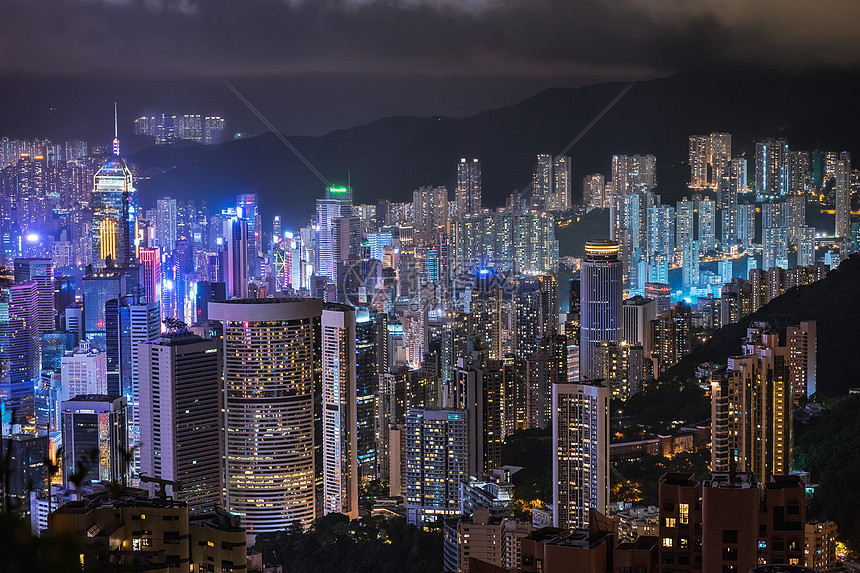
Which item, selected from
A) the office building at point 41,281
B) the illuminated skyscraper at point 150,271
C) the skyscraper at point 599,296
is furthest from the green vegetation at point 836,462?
the office building at point 41,281

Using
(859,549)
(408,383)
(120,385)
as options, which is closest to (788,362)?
(859,549)

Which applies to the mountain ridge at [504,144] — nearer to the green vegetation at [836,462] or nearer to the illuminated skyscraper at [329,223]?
the illuminated skyscraper at [329,223]

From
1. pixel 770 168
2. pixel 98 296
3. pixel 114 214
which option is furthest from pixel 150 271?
pixel 770 168

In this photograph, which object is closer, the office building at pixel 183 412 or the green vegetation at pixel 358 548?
the green vegetation at pixel 358 548

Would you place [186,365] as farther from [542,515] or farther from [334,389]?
[542,515]

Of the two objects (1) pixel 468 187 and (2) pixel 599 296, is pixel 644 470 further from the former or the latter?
(1) pixel 468 187
